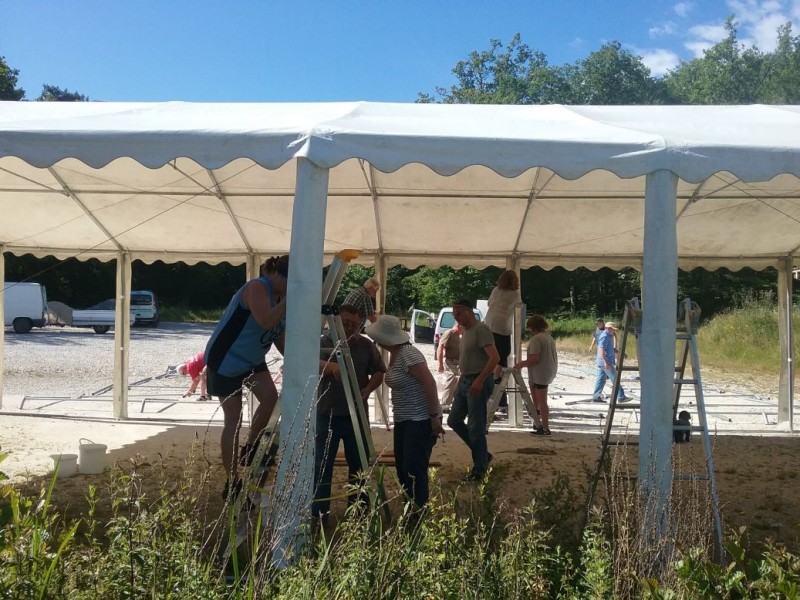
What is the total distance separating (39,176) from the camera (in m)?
6.64

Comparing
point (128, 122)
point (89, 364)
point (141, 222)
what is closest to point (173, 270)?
point (89, 364)

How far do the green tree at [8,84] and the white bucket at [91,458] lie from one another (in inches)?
1412

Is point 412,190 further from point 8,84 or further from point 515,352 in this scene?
point 8,84

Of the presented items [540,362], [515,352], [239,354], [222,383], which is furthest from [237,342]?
[515,352]

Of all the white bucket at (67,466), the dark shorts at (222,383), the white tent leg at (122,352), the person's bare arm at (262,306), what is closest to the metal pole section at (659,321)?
the person's bare arm at (262,306)

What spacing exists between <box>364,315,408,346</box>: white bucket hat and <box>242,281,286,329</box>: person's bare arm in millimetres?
658

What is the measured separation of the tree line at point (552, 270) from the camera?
39.5 metres

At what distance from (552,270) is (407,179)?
123 feet

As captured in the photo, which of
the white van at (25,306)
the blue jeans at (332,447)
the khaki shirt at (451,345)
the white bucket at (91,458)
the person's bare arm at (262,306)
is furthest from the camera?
the white van at (25,306)

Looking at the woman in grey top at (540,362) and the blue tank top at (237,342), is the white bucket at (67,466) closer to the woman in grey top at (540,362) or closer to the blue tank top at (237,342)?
the blue tank top at (237,342)

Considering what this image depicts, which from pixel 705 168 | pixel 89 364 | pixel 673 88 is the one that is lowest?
pixel 89 364

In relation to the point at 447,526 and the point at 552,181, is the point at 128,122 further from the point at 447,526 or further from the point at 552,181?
the point at 552,181

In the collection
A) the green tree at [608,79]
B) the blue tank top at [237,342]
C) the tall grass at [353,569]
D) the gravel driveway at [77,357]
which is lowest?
the gravel driveway at [77,357]

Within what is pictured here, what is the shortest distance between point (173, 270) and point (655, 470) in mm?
45166
